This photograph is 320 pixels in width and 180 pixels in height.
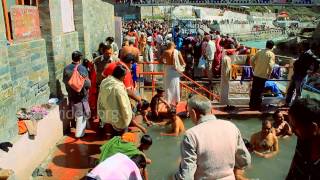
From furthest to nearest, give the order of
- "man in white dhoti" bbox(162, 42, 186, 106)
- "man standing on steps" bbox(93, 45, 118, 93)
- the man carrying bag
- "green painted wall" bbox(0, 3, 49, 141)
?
"man in white dhoti" bbox(162, 42, 186, 106), "man standing on steps" bbox(93, 45, 118, 93), the man carrying bag, "green painted wall" bbox(0, 3, 49, 141)

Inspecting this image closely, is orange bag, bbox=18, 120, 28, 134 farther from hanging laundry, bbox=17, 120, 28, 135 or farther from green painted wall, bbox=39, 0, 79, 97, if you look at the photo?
green painted wall, bbox=39, 0, 79, 97

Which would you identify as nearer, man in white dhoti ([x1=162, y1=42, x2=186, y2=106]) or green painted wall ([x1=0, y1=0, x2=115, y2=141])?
green painted wall ([x1=0, y1=0, x2=115, y2=141])

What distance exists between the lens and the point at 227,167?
326cm

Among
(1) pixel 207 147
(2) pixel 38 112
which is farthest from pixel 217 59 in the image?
(1) pixel 207 147

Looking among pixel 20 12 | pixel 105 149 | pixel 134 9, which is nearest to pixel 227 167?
pixel 105 149

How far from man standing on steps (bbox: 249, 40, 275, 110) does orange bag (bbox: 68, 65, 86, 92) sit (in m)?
4.24

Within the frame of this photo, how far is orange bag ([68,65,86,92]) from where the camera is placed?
259 inches

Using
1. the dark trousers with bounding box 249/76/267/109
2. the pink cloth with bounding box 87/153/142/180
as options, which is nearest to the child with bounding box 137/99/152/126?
the dark trousers with bounding box 249/76/267/109

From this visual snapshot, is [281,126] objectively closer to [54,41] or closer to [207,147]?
[54,41]

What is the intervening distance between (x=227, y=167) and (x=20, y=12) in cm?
463

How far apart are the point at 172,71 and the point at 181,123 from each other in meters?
1.42

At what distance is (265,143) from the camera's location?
7.15 meters

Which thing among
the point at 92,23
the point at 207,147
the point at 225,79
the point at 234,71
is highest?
the point at 92,23

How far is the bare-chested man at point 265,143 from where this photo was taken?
7.11 m
